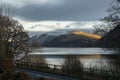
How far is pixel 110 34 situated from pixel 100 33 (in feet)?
3.29

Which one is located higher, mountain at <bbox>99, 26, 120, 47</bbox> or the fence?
mountain at <bbox>99, 26, 120, 47</bbox>

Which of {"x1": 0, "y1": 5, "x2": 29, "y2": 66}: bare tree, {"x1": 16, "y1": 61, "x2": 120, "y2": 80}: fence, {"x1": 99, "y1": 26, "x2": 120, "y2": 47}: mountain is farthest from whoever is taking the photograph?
{"x1": 0, "y1": 5, "x2": 29, "y2": 66}: bare tree

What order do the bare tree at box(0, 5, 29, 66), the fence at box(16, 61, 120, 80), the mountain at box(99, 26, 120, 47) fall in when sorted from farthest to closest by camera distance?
the bare tree at box(0, 5, 29, 66), the fence at box(16, 61, 120, 80), the mountain at box(99, 26, 120, 47)

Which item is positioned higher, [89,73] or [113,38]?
[113,38]

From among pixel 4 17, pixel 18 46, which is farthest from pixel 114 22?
pixel 18 46

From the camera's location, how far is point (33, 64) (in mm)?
51125

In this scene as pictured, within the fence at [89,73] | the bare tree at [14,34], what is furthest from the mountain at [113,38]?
the bare tree at [14,34]

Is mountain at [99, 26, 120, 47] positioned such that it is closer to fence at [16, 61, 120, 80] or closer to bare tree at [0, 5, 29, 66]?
fence at [16, 61, 120, 80]

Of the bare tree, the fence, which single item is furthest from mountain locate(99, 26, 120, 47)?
the bare tree

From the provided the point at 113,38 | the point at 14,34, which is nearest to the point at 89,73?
the point at 113,38

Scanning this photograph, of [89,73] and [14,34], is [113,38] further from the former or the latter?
[14,34]

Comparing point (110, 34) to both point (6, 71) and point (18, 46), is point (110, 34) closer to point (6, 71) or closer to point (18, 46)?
point (6, 71)

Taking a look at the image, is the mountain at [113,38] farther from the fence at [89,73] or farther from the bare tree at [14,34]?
the bare tree at [14,34]

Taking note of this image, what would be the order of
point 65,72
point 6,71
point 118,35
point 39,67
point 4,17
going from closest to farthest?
point 6,71
point 118,35
point 65,72
point 39,67
point 4,17
